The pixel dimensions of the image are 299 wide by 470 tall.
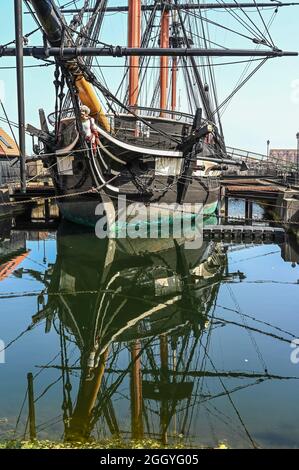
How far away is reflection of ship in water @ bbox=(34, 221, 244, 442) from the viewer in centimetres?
584

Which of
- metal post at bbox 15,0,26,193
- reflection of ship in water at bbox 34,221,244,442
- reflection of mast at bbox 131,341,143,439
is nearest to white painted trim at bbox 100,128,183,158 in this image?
reflection of ship in water at bbox 34,221,244,442

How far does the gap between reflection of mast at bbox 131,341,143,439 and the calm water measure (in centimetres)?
2

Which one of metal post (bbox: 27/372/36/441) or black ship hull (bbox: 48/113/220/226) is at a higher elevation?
black ship hull (bbox: 48/113/220/226)

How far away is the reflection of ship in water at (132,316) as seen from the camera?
5.84 meters

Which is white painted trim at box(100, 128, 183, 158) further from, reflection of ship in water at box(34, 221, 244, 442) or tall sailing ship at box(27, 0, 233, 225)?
reflection of ship in water at box(34, 221, 244, 442)

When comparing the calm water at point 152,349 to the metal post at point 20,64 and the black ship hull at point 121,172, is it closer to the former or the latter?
the black ship hull at point 121,172

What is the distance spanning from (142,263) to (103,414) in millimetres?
9351

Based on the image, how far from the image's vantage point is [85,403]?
Answer: 18.6ft

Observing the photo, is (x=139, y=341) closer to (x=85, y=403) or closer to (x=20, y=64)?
(x=85, y=403)

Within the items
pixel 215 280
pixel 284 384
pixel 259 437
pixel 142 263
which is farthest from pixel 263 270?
pixel 259 437

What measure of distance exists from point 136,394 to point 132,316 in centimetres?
364

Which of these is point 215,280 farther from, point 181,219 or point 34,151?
point 34,151

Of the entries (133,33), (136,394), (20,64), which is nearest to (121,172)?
(133,33)

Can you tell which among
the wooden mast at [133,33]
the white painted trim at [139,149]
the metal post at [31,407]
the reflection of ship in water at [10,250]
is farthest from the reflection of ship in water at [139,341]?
the wooden mast at [133,33]
